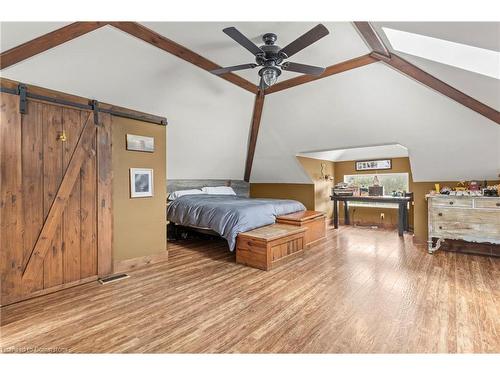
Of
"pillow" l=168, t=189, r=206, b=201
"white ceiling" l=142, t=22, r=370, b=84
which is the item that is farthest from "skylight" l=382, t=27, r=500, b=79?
"pillow" l=168, t=189, r=206, b=201

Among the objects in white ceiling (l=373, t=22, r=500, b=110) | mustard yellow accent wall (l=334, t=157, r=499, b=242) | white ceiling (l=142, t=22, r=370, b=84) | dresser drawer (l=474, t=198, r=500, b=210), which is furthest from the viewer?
mustard yellow accent wall (l=334, t=157, r=499, b=242)

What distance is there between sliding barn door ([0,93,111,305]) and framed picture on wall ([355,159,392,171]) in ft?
19.4

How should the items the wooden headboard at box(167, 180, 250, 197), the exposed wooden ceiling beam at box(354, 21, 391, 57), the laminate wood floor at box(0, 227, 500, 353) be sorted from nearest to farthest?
the laminate wood floor at box(0, 227, 500, 353) < the exposed wooden ceiling beam at box(354, 21, 391, 57) < the wooden headboard at box(167, 180, 250, 197)

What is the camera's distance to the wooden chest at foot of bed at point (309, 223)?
433 cm

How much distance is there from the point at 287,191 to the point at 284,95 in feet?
9.67

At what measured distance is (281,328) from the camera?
77.9 inches

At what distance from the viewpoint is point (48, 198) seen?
2.63 meters

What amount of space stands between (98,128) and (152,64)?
3.58 ft

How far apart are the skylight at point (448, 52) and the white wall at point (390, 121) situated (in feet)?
1.89

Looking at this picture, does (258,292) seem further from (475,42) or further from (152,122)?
(475,42)

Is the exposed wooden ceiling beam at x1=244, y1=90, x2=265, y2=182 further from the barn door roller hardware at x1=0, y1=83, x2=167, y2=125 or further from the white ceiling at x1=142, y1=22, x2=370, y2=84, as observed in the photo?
the barn door roller hardware at x1=0, y1=83, x2=167, y2=125

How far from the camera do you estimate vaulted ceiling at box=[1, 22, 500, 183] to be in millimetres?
2654

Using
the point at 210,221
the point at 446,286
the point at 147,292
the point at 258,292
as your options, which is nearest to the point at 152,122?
the point at 210,221

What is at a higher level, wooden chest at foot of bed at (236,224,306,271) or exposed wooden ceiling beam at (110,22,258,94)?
exposed wooden ceiling beam at (110,22,258,94)
